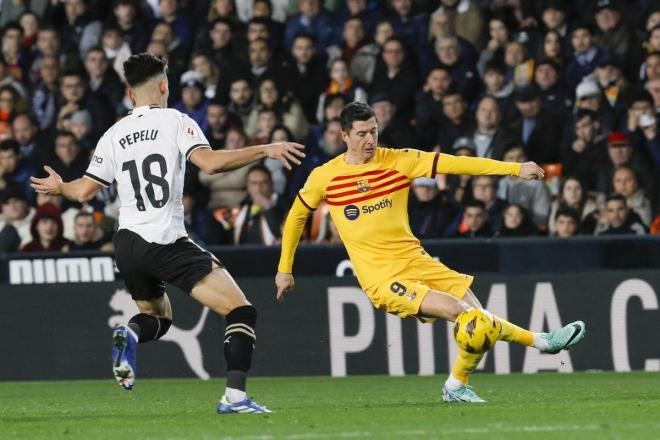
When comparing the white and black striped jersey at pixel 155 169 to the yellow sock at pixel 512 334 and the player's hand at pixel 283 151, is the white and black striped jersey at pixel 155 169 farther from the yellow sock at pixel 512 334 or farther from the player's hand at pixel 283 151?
the yellow sock at pixel 512 334

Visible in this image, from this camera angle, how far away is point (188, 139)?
340 inches

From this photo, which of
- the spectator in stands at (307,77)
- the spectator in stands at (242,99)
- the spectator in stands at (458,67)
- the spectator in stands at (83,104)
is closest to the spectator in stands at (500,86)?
the spectator in stands at (458,67)

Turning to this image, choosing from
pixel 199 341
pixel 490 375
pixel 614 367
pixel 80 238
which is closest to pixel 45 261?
pixel 80 238

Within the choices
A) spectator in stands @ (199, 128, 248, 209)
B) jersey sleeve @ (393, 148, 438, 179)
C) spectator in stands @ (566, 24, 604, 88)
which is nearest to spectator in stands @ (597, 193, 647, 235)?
spectator in stands @ (566, 24, 604, 88)

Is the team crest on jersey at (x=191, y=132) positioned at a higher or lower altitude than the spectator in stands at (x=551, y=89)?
lower

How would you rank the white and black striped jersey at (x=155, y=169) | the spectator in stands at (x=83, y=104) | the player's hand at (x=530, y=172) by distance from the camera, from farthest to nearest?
the spectator in stands at (x=83, y=104) < the player's hand at (x=530, y=172) < the white and black striped jersey at (x=155, y=169)

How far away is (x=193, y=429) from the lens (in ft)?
25.9

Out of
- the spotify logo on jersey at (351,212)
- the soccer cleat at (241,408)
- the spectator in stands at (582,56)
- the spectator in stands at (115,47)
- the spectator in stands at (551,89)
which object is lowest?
the soccer cleat at (241,408)

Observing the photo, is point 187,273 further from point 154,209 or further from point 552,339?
point 552,339

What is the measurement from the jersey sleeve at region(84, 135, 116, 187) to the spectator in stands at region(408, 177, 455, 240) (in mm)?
5784

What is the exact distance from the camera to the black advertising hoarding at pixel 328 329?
529 inches

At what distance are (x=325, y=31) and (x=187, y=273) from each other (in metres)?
9.04

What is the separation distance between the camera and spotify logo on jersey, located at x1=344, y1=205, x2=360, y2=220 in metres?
9.94

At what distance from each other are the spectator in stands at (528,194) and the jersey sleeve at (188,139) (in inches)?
246
